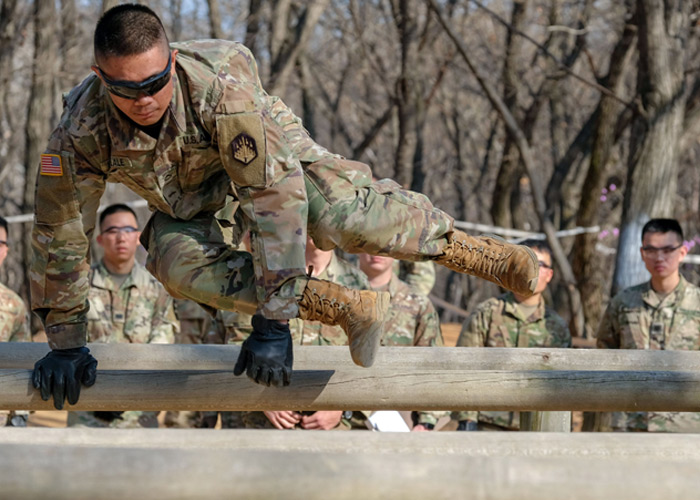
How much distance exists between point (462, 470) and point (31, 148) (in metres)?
10.3

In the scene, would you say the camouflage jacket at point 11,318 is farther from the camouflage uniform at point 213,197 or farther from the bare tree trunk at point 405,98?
the bare tree trunk at point 405,98

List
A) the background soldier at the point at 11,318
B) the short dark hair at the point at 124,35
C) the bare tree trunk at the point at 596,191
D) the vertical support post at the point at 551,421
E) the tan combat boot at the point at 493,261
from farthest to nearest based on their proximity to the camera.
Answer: the bare tree trunk at the point at 596,191 → the background soldier at the point at 11,318 → the vertical support post at the point at 551,421 → the tan combat boot at the point at 493,261 → the short dark hair at the point at 124,35

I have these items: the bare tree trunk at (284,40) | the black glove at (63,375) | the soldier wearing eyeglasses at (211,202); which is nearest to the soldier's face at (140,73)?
the soldier wearing eyeglasses at (211,202)

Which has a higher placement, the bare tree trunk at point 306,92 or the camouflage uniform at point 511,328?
the bare tree trunk at point 306,92

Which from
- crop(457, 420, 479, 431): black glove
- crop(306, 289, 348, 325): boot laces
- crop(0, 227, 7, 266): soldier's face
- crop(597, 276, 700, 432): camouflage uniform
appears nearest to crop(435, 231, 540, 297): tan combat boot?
crop(306, 289, 348, 325): boot laces

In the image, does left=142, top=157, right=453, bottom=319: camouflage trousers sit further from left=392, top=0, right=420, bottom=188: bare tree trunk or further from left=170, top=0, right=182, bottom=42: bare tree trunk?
left=170, top=0, right=182, bottom=42: bare tree trunk

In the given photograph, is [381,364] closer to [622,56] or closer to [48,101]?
[622,56]

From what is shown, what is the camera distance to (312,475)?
175cm

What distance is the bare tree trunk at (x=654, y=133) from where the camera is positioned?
7.31 meters

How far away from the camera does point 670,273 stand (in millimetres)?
5262

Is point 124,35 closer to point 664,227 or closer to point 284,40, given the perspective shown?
point 664,227

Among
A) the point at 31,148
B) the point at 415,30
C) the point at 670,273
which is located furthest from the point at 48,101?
the point at 670,273

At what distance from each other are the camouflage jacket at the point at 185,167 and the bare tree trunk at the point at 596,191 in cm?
771

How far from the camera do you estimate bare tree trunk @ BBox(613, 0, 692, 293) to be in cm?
731
